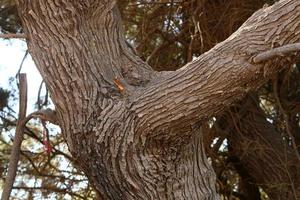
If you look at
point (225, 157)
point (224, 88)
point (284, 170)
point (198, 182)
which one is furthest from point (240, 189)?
point (224, 88)

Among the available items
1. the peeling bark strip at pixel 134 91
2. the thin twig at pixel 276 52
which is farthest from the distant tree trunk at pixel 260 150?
the thin twig at pixel 276 52

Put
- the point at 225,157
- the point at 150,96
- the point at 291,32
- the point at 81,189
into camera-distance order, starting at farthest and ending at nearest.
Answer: the point at 225,157, the point at 81,189, the point at 150,96, the point at 291,32

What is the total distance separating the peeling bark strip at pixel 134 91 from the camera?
1862 millimetres

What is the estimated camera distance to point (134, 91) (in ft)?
6.67

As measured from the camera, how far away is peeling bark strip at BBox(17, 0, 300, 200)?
6.11 feet

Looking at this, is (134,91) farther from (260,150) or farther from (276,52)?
(260,150)

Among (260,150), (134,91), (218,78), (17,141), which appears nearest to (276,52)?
(218,78)

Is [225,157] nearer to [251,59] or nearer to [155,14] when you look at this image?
[155,14]

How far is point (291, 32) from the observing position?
1.83 metres

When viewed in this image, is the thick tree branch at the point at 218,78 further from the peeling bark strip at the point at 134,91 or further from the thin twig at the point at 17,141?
the thin twig at the point at 17,141

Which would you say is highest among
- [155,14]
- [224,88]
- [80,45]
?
[155,14]

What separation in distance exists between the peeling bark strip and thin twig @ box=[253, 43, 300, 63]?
0.03 metres

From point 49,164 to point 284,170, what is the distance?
4.49ft

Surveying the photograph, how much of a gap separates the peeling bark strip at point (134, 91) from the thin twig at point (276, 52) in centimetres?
3
